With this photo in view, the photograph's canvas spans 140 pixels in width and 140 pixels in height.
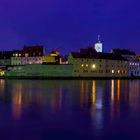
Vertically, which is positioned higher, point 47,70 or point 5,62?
point 5,62

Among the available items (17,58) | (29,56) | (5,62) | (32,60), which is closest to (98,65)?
(32,60)

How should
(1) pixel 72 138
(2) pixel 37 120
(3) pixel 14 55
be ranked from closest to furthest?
(1) pixel 72 138
(2) pixel 37 120
(3) pixel 14 55

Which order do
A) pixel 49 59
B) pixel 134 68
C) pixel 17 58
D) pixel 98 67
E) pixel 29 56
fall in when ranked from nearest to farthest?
pixel 98 67
pixel 49 59
pixel 134 68
pixel 29 56
pixel 17 58

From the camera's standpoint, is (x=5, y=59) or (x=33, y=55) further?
(x=5, y=59)

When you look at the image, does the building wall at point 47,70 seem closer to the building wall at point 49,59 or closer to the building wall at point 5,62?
the building wall at point 49,59

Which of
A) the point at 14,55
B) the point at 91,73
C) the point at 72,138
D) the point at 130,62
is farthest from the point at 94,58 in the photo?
the point at 72,138

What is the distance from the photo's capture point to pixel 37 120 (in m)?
13.1

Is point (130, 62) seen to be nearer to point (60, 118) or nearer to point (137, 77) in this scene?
point (137, 77)

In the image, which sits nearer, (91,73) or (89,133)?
(89,133)

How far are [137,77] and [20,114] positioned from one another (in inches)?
2514

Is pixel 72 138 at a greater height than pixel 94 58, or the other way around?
pixel 94 58

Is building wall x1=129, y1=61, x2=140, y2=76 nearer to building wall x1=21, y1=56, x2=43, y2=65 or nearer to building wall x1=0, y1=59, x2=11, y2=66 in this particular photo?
building wall x1=21, y1=56, x2=43, y2=65

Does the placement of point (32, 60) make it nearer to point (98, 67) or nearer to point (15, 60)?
point (15, 60)

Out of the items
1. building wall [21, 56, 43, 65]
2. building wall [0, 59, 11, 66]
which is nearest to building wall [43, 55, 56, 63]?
building wall [21, 56, 43, 65]
